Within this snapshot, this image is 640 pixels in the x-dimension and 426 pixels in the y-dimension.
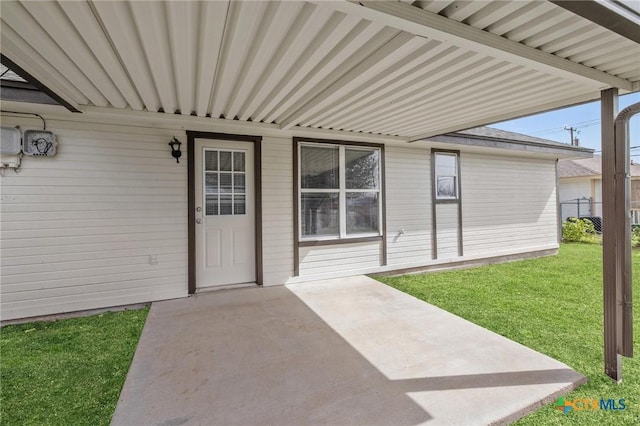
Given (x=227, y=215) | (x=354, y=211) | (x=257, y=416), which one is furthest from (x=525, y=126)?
(x=257, y=416)

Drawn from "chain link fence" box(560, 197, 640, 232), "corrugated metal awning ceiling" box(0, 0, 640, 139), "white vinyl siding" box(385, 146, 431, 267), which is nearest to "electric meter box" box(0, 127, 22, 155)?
"corrugated metal awning ceiling" box(0, 0, 640, 139)

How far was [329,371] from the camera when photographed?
7.82 feet

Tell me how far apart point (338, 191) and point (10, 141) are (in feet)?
13.4

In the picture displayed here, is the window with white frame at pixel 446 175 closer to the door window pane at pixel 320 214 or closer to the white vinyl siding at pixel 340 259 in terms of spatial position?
the white vinyl siding at pixel 340 259

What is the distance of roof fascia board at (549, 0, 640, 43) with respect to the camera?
1.52 metres

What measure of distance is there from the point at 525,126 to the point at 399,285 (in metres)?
30.7

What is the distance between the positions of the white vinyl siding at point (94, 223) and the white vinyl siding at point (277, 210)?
112cm

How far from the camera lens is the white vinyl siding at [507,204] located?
6477 millimetres

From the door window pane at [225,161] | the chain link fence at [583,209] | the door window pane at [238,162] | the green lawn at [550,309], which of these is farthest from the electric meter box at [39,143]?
the chain link fence at [583,209]

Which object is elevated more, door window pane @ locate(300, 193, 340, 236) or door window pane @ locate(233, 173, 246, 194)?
door window pane @ locate(233, 173, 246, 194)

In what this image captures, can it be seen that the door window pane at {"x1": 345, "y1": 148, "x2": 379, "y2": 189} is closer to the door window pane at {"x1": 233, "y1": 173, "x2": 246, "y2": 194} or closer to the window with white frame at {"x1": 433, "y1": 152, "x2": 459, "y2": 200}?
the window with white frame at {"x1": 433, "y1": 152, "x2": 459, "y2": 200}

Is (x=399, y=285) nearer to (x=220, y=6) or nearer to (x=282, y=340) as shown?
(x=282, y=340)

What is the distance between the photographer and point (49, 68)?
249cm

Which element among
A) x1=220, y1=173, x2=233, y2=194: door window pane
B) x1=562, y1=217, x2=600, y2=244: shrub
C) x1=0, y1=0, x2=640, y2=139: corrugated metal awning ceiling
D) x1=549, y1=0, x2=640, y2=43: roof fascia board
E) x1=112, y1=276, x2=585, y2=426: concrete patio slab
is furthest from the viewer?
x1=562, y1=217, x2=600, y2=244: shrub
